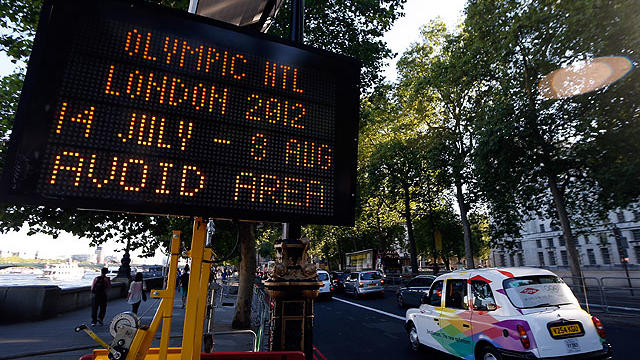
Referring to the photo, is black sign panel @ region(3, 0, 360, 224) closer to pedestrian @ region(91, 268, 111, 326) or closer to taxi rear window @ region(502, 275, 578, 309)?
taxi rear window @ region(502, 275, 578, 309)

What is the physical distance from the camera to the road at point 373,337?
7469mm

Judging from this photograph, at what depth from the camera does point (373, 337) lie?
372 inches

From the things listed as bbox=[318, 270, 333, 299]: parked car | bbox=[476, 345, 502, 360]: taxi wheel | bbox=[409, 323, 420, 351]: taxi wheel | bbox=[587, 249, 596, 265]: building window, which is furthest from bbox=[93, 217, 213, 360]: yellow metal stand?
bbox=[587, 249, 596, 265]: building window

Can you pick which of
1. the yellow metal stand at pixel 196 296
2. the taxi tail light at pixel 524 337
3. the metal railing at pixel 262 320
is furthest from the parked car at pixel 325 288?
the yellow metal stand at pixel 196 296

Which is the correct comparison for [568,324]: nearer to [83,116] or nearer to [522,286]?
[522,286]

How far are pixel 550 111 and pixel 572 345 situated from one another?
620 inches

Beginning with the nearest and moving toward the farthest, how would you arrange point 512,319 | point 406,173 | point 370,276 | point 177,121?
1. point 177,121
2. point 512,319
3. point 370,276
4. point 406,173

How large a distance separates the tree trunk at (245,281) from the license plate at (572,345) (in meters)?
9.01

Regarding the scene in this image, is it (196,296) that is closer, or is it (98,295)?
(196,296)

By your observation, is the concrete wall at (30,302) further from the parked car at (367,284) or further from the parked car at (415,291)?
the parked car at (367,284)

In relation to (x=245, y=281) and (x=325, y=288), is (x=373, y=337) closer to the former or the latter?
(x=245, y=281)

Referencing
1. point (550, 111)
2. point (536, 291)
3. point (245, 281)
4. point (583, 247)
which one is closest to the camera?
point (536, 291)

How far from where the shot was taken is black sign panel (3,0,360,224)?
7.09 feet

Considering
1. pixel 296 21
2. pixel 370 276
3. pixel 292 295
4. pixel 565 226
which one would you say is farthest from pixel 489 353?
pixel 565 226
